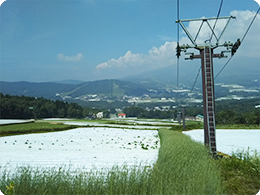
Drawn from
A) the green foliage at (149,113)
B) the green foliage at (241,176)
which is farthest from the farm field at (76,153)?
the green foliage at (149,113)

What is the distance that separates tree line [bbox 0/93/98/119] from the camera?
21641mm

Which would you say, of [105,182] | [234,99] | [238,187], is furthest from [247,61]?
[234,99]

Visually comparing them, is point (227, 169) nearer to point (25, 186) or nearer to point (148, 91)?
point (25, 186)

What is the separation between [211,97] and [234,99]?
3135 cm

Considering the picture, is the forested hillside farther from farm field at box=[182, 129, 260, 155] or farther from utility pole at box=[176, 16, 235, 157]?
utility pole at box=[176, 16, 235, 157]

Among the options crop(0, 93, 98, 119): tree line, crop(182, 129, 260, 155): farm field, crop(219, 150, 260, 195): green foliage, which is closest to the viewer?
crop(219, 150, 260, 195): green foliage

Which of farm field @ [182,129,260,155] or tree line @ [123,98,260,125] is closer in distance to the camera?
farm field @ [182,129,260,155]

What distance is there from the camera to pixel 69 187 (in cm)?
353

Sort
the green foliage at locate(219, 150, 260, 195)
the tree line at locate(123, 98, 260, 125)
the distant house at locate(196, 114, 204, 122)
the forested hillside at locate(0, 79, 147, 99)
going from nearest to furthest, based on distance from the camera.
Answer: the green foliage at locate(219, 150, 260, 195)
the tree line at locate(123, 98, 260, 125)
the distant house at locate(196, 114, 204, 122)
the forested hillside at locate(0, 79, 147, 99)

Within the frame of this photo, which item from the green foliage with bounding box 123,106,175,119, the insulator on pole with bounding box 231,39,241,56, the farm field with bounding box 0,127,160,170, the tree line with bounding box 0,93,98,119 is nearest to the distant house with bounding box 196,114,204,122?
the green foliage with bounding box 123,106,175,119

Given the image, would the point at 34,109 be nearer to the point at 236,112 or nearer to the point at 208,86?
the point at 236,112

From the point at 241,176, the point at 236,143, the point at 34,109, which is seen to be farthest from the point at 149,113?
the point at 241,176

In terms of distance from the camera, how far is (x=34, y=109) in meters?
28.5

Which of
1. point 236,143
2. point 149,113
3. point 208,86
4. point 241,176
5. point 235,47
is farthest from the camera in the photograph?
point 149,113
